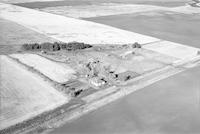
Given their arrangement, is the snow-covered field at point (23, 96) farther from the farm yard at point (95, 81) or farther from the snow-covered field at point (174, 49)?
the snow-covered field at point (174, 49)

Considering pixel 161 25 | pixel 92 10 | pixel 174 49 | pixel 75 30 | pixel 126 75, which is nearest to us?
pixel 126 75

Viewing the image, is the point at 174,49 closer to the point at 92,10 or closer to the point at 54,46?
the point at 54,46

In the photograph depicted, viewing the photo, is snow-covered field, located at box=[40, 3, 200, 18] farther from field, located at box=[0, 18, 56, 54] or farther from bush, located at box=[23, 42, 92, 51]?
bush, located at box=[23, 42, 92, 51]

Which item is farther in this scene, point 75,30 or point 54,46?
point 75,30

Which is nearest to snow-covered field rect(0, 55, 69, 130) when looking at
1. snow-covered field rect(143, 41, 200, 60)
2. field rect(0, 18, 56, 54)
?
field rect(0, 18, 56, 54)

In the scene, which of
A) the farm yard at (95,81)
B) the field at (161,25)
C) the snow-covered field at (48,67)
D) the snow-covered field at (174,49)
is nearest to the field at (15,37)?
the farm yard at (95,81)

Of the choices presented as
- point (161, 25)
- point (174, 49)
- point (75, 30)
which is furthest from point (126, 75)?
point (161, 25)
